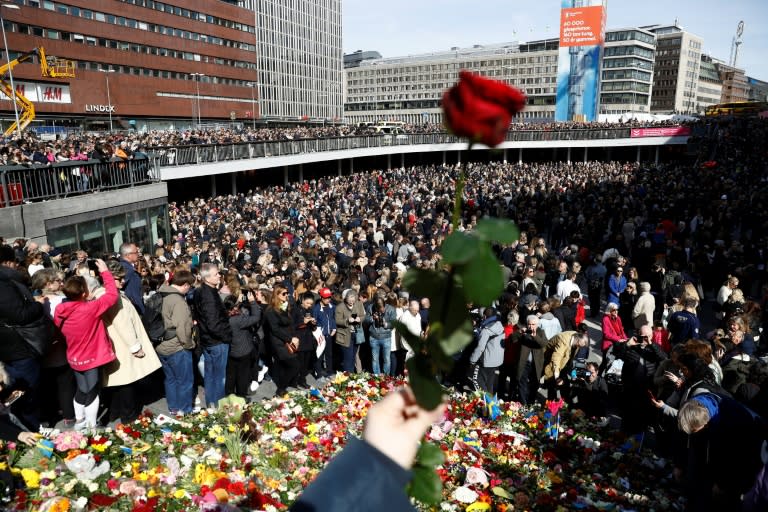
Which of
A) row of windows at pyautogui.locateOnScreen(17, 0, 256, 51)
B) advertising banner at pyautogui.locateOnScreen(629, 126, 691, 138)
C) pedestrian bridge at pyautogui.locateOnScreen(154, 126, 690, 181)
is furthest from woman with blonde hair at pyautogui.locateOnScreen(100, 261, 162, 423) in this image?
row of windows at pyautogui.locateOnScreen(17, 0, 256, 51)

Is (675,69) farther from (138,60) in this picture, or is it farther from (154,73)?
(138,60)

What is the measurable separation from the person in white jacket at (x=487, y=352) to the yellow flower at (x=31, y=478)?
5637mm

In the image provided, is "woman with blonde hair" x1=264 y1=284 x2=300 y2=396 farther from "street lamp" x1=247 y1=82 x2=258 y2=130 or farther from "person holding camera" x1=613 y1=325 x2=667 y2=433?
"street lamp" x1=247 y1=82 x2=258 y2=130

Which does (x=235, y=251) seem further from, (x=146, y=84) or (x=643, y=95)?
(x=643, y=95)

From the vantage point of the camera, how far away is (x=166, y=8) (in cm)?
6109

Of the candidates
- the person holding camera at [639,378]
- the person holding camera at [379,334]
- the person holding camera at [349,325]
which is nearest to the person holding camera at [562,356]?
the person holding camera at [639,378]

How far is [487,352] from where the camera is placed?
7824mm

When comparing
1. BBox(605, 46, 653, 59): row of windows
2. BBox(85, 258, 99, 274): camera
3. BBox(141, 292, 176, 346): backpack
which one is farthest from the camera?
BBox(605, 46, 653, 59): row of windows

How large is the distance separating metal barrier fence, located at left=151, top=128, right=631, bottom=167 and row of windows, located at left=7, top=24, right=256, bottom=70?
32793 millimetres

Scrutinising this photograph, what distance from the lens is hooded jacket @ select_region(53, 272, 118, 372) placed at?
512 cm

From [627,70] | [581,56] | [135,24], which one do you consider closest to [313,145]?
[135,24]

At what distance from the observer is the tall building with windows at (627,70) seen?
392ft

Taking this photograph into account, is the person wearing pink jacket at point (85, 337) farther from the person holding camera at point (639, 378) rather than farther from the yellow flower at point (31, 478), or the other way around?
the person holding camera at point (639, 378)

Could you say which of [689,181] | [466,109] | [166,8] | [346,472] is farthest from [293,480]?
[166,8]
